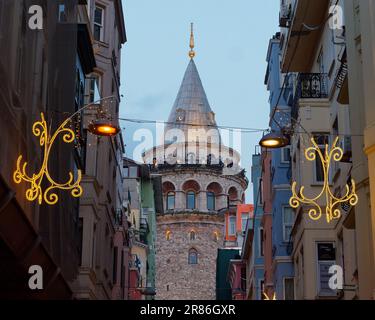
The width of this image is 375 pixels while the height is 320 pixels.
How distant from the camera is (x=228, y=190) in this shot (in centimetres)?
12506

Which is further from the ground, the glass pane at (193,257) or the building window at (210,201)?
the building window at (210,201)

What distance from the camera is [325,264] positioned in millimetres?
29797

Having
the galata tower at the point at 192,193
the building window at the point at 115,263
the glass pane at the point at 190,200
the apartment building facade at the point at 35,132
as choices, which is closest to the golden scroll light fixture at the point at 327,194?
the apartment building facade at the point at 35,132

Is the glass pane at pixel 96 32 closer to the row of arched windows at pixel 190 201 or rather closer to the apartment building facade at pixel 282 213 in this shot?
the apartment building facade at pixel 282 213

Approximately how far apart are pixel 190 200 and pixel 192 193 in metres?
1.13

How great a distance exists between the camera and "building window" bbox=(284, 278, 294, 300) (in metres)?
36.7

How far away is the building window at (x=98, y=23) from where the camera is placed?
3609 cm

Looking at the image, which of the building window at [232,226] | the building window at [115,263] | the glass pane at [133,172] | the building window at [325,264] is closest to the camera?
the building window at [325,264]

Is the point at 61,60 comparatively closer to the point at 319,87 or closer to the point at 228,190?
the point at 319,87

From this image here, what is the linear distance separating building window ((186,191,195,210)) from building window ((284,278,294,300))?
85.5 metres

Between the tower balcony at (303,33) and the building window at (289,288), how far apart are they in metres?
7.57

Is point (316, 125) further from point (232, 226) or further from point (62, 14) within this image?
point (232, 226)

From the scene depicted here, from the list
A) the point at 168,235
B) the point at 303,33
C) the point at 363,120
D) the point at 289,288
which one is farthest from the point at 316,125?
the point at 168,235

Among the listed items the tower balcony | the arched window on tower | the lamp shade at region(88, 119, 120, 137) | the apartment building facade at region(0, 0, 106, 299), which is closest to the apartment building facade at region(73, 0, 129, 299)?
the apartment building facade at region(0, 0, 106, 299)
